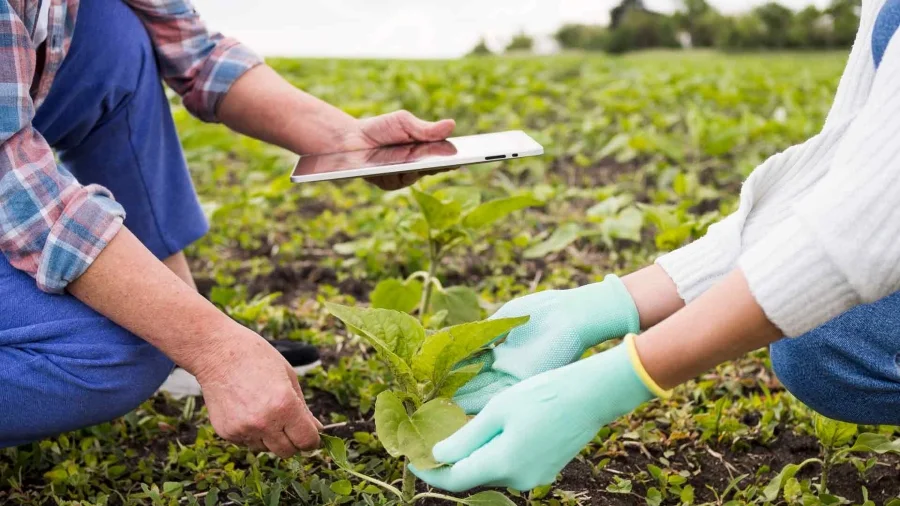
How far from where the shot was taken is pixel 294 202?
129 inches

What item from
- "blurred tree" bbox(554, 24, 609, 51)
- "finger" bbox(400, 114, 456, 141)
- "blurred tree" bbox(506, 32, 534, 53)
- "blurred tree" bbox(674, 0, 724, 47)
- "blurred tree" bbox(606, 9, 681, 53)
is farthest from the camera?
"blurred tree" bbox(554, 24, 609, 51)

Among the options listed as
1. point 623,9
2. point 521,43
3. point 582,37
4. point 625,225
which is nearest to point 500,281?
point 625,225

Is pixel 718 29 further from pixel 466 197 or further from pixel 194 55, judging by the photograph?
pixel 194 55

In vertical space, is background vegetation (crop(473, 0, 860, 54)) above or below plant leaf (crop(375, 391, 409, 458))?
below

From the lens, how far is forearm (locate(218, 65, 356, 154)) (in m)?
1.92

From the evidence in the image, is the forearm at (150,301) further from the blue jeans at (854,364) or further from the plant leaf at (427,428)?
the blue jeans at (854,364)

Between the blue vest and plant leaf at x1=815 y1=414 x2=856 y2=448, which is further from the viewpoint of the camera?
plant leaf at x1=815 y1=414 x2=856 y2=448

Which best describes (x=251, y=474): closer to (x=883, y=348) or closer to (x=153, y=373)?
(x=153, y=373)

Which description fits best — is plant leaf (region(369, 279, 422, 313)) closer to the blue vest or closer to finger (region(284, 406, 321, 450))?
finger (region(284, 406, 321, 450))

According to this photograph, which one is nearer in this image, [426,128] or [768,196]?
[768,196]

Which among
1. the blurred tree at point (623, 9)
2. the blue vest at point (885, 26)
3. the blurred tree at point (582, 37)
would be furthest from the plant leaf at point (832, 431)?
the blurred tree at point (623, 9)

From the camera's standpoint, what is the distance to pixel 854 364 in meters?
1.45

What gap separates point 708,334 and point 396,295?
39.1 inches

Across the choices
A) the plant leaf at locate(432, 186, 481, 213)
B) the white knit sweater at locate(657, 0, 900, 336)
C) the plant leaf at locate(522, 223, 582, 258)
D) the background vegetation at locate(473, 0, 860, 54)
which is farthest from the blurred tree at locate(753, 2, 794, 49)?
the white knit sweater at locate(657, 0, 900, 336)
